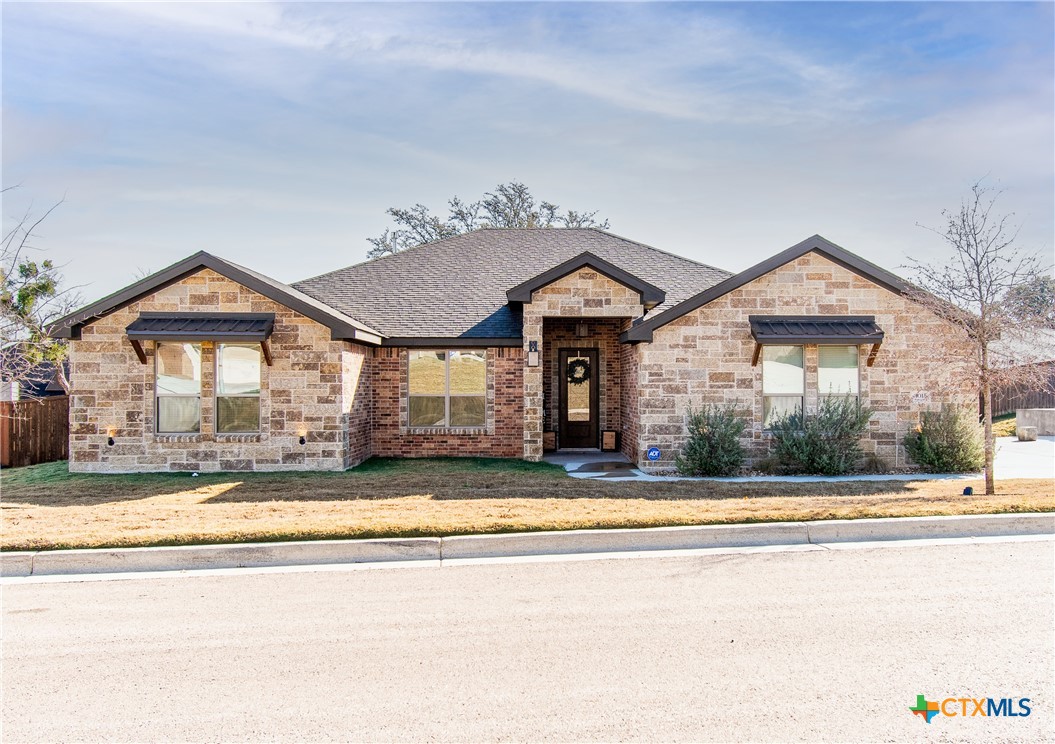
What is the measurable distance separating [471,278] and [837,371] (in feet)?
30.2

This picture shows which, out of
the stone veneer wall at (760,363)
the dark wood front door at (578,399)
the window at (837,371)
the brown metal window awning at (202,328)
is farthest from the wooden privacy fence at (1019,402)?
the brown metal window awning at (202,328)

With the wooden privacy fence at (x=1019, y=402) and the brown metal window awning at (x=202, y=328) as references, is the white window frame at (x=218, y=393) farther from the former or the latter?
the wooden privacy fence at (x=1019, y=402)

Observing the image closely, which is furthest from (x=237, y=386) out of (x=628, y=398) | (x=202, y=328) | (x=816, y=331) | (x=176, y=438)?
(x=816, y=331)

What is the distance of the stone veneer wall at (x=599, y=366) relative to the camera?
55.0ft

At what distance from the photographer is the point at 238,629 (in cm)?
532

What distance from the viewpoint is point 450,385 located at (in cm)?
1538

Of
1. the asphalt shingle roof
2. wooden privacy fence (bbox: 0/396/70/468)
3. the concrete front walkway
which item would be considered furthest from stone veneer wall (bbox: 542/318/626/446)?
wooden privacy fence (bbox: 0/396/70/468)

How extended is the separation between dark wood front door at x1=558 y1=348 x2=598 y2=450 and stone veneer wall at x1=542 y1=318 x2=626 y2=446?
0.12m

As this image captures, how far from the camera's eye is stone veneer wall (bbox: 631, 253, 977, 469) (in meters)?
13.2

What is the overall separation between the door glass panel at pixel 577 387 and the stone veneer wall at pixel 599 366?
0.23 m

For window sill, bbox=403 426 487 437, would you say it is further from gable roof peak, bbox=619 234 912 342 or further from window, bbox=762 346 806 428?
window, bbox=762 346 806 428

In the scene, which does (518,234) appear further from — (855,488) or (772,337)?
(855,488)

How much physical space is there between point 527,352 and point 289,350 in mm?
4754

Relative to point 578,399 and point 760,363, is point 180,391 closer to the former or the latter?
point 578,399
